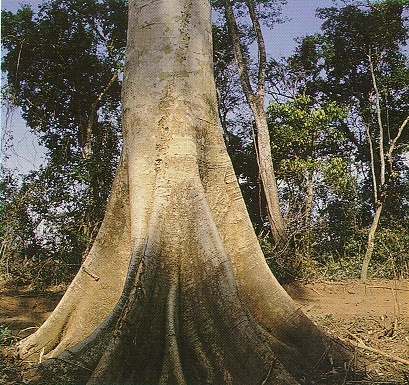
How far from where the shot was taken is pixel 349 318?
211 inches

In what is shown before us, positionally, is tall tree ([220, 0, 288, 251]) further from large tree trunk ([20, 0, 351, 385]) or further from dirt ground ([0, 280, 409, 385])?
large tree trunk ([20, 0, 351, 385])

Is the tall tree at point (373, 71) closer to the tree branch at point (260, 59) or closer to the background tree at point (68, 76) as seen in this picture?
the tree branch at point (260, 59)

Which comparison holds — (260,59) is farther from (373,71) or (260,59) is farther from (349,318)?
(349,318)

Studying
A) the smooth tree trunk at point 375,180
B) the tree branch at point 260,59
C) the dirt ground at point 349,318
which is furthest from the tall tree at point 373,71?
the dirt ground at point 349,318

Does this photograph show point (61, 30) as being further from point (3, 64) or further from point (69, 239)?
point (69, 239)

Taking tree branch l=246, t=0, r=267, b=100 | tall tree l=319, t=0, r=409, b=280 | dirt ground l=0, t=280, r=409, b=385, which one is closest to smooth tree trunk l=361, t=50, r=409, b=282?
tall tree l=319, t=0, r=409, b=280

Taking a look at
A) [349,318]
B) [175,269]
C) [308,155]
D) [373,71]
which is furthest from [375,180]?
[175,269]

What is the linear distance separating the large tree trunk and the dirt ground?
0.26 metres

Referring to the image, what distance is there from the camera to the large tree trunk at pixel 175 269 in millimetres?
3006

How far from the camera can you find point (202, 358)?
9.96 feet

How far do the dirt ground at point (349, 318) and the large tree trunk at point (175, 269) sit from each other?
0.26 m

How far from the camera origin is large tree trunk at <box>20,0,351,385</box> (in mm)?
3006

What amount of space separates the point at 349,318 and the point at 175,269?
9.51ft

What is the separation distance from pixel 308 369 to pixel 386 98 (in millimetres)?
10996
